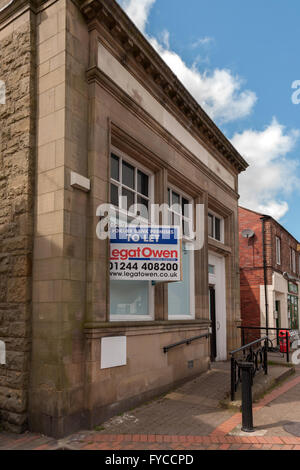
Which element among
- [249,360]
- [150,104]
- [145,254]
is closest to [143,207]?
[145,254]

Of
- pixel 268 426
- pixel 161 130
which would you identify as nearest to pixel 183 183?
pixel 161 130

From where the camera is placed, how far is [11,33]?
22.3 feet

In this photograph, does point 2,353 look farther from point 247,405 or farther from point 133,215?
point 247,405

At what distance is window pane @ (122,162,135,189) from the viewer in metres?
7.79

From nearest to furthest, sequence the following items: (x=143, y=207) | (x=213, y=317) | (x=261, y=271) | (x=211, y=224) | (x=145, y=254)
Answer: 1. (x=145, y=254)
2. (x=143, y=207)
3. (x=211, y=224)
4. (x=213, y=317)
5. (x=261, y=271)

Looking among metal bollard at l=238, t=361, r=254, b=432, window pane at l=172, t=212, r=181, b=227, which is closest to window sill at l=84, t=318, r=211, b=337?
metal bollard at l=238, t=361, r=254, b=432

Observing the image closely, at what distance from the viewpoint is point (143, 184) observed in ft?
27.7

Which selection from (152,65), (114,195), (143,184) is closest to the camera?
(114,195)

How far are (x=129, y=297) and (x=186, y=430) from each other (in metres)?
2.52

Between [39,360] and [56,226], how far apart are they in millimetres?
1907

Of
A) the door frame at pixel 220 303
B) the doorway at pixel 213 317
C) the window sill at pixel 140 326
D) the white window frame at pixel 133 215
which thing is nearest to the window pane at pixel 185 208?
the white window frame at pixel 133 215

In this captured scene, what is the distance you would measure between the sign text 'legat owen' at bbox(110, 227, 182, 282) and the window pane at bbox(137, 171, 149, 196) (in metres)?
1.36

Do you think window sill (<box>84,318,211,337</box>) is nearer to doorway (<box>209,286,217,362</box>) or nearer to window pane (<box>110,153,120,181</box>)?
doorway (<box>209,286,217,362</box>)

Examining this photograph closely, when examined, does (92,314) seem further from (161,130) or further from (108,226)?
(161,130)
